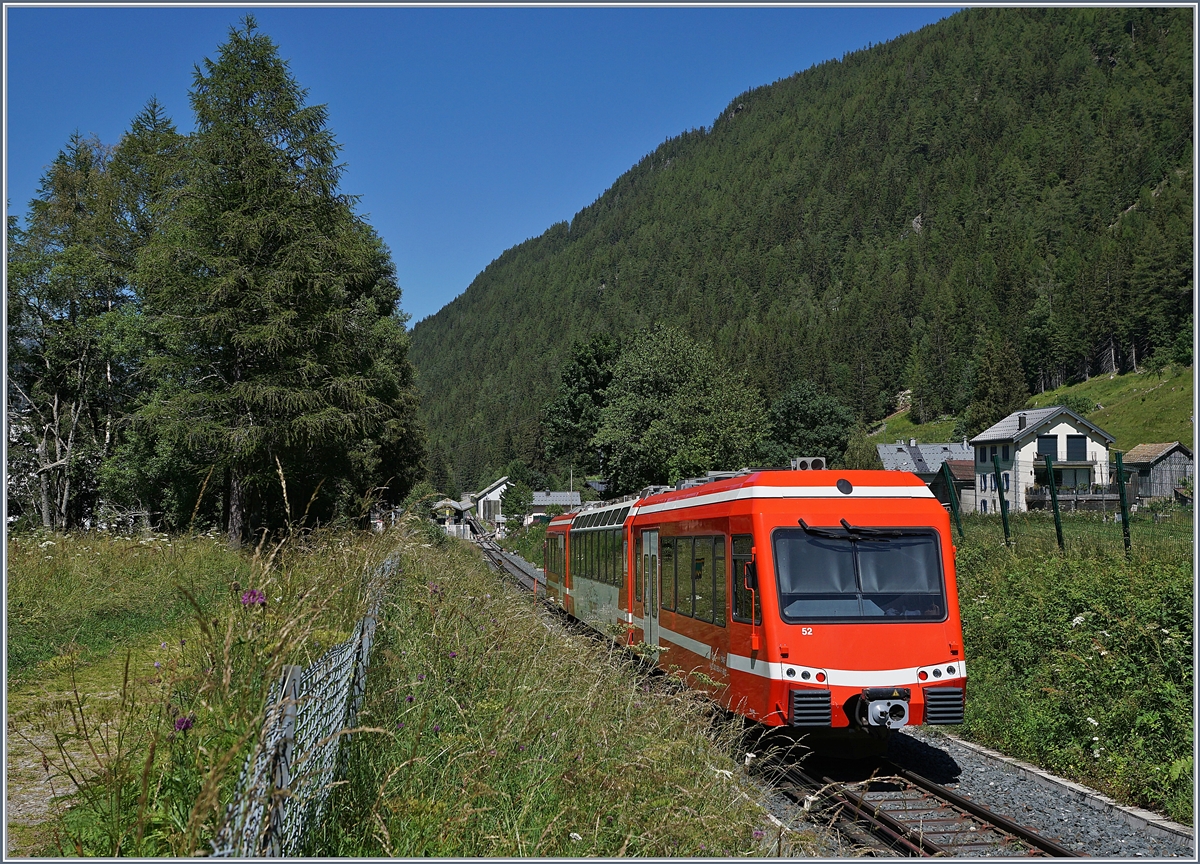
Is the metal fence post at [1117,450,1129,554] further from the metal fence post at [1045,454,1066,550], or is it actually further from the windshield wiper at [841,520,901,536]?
the windshield wiper at [841,520,901,536]

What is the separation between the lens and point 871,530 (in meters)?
8.81

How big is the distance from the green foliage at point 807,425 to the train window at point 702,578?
3171 inches

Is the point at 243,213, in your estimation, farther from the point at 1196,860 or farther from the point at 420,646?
the point at 1196,860

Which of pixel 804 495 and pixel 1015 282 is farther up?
pixel 1015 282

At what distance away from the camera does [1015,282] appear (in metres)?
145

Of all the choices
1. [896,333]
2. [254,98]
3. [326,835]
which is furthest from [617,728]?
[896,333]

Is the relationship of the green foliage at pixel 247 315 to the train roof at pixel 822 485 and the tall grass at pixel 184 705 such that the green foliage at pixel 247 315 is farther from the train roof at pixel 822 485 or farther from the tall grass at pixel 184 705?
the train roof at pixel 822 485

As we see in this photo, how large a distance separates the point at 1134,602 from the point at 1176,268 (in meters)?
122

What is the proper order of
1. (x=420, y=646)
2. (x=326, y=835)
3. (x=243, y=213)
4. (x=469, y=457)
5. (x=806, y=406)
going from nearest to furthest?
1. (x=326, y=835)
2. (x=420, y=646)
3. (x=243, y=213)
4. (x=806, y=406)
5. (x=469, y=457)

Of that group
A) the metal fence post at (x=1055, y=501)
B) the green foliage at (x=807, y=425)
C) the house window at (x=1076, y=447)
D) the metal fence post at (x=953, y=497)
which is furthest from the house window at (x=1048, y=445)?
the metal fence post at (x=1055, y=501)

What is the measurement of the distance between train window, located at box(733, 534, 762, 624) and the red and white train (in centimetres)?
1

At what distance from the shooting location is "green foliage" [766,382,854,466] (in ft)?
297

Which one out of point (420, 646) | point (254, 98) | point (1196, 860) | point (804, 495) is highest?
point (254, 98)

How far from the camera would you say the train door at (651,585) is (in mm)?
12500
